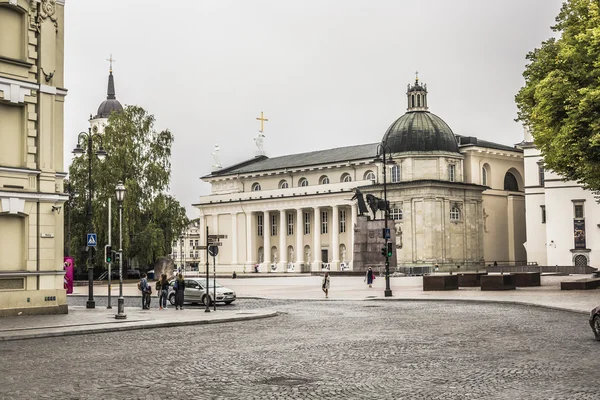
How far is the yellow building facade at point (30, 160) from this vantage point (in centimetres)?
2708

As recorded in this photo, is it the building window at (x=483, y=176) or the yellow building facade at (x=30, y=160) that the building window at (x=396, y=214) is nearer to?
the building window at (x=483, y=176)

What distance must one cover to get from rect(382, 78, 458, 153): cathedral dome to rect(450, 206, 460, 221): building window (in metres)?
7.04

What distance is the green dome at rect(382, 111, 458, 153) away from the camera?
93.9 m

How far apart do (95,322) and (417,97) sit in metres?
77.5

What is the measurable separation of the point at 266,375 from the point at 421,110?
86.7m

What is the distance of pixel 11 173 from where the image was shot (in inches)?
1073

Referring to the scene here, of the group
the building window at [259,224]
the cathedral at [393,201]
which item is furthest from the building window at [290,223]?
the building window at [259,224]

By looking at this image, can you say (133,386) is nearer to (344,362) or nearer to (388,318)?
(344,362)

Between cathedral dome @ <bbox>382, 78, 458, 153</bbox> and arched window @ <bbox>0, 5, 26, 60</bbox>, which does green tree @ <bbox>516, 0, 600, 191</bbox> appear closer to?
arched window @ <bbox>0, 5, 26, 60</bbox>

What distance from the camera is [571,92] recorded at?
35594 mm

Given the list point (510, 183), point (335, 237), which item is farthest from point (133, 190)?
point (510, 183)

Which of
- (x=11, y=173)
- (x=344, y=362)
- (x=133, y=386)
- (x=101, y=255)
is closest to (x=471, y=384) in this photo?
(x=344, y=362)

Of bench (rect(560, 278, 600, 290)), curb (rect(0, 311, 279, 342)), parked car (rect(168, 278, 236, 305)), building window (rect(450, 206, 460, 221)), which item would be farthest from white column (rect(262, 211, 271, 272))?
curb (rect(0, 311, 279, 342))

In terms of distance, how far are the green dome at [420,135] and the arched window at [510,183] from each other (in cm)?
1158
